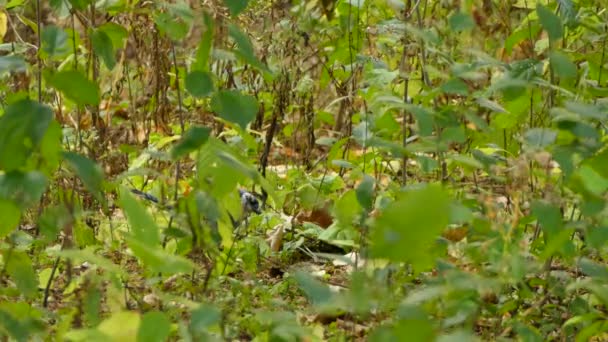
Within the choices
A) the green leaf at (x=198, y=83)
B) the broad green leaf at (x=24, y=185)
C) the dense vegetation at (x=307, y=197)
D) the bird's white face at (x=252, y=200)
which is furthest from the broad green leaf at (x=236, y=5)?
the bird's white face at (x=252, y=200)

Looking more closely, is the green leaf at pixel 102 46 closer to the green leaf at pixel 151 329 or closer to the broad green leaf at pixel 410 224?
the green leaf at pixel 151 329

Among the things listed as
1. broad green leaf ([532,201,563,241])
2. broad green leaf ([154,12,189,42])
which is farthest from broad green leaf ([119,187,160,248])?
broad green leaf ([532,201,563,241])

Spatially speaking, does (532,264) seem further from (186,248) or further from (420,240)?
(186,248)

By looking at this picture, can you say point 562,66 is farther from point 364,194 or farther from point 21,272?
point 21,272

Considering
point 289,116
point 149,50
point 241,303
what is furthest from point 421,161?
point 289,116

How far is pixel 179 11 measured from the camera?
203 cm

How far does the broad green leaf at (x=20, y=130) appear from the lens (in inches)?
68.3

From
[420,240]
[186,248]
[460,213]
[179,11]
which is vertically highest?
[179,11]

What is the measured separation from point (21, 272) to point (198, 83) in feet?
1.61

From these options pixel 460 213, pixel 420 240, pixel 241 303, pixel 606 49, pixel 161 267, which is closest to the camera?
pixel 420 240

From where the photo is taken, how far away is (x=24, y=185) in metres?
1.76

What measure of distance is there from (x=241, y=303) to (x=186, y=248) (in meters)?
0.34

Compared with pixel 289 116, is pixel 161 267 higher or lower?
higher

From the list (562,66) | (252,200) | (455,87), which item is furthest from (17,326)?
(252,200)
